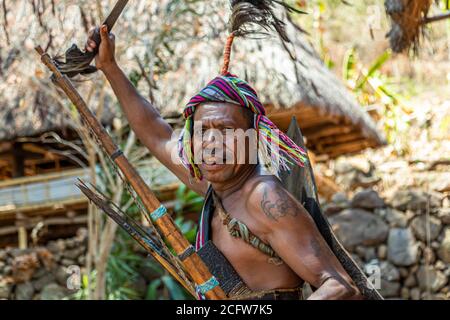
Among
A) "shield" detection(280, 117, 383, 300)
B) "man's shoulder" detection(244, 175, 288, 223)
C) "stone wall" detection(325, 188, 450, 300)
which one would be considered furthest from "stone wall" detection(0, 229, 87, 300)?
"man's shoulder" detection(244, 175, 288, 223)

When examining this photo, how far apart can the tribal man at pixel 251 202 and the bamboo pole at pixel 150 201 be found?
6.8 inches

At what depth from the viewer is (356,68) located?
613 inches

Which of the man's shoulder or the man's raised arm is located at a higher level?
the man's raised arm

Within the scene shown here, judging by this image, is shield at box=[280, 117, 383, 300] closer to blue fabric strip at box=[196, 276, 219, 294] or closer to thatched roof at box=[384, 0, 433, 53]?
blue fabric strip at box=[196, 276, 219, 294]

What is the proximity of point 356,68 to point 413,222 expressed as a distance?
5.99 metres

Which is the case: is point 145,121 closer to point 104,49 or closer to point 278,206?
point 104,49

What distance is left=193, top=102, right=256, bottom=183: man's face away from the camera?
2.59 m

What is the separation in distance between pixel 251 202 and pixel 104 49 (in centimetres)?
89

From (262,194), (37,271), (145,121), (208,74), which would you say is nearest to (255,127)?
(262,194)

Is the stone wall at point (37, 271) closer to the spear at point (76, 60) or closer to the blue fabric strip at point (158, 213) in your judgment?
the spear at point (76, 60)

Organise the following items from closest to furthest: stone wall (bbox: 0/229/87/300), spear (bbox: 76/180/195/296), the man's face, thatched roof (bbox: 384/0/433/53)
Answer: the man's face
spear (bbox: 76/180/195/296)
thatched roof (bbox: 384/0/433/53)
stone wall (bbox: 0/229/87/300)

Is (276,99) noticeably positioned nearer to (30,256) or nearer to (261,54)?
(261,54)

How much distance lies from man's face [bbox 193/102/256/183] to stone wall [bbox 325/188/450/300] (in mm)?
7374

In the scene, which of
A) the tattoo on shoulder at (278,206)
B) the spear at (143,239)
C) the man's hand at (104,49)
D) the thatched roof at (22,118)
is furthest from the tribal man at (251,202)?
the thatched roof at (22,118)
